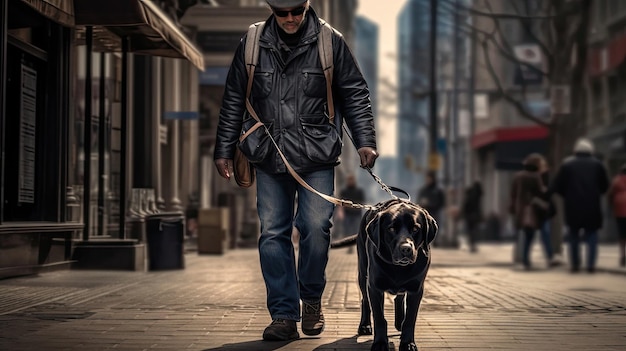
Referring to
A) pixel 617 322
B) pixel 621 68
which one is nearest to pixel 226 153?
pixel 617 322

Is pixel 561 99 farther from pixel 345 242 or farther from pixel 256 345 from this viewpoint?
pixel 256 345

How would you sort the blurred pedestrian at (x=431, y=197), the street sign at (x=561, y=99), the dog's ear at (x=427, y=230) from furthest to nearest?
1. the blurred pedestrian at (x=431, y=197)
2. the street sign at (x=561, y=99)
3. the dog's ear at (x=427, y=230)

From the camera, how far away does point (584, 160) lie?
14.2m

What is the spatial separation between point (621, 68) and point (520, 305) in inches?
1009

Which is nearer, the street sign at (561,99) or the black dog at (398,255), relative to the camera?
the black dog at (398,255)

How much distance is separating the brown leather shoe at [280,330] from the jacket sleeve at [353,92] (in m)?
1.06

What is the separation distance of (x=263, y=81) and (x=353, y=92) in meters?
0.51

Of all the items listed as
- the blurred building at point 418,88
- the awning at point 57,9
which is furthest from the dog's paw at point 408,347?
the blurred building at point 418,88

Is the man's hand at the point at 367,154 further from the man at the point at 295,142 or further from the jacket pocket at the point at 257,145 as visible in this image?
the jacket pocket at the point at 257,145

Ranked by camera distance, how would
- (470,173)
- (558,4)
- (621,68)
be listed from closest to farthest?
(558,4) < (621,68) < (470,173)

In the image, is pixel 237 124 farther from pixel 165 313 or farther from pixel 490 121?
pixel 490 121

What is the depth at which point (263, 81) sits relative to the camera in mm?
5969

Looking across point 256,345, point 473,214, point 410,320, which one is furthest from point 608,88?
point 410,320

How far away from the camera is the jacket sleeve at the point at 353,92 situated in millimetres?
Result: 5995
